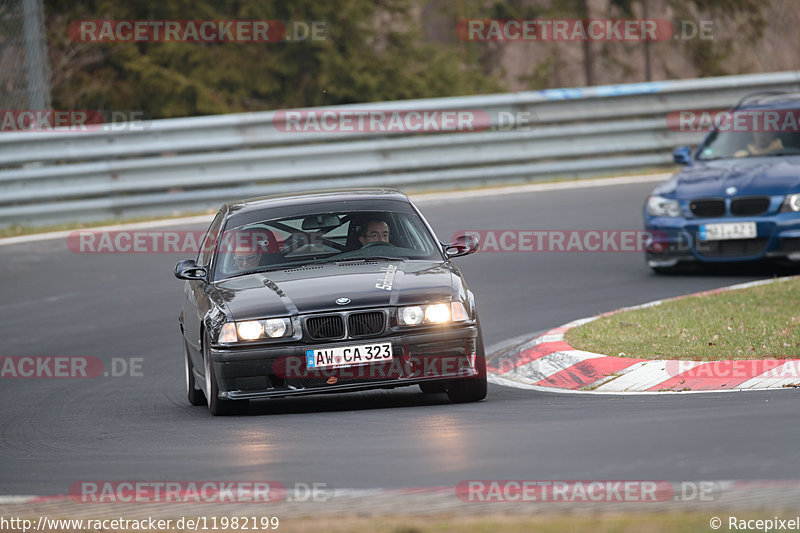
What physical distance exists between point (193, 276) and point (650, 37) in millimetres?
27752

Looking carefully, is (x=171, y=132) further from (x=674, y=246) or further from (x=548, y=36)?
(x=548, y=36)

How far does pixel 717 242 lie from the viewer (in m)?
14.2

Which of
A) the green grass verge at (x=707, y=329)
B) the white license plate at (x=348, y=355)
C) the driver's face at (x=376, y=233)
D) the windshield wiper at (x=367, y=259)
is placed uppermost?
the driver's face at (x=376, y=233)

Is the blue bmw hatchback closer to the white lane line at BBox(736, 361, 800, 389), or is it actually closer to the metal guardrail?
the white lane line at BBox(736, 361, 800, 389)

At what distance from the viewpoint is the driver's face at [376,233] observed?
981 centimetres

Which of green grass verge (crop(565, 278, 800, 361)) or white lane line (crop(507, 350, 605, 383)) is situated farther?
white lane line (crop(507, 350, 605, 383))

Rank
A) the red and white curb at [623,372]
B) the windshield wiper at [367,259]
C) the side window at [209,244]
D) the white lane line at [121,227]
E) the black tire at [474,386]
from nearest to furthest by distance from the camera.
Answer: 1. the black tire at [474,386]
2. the red and white curb at [623,372]
3. the windshield wiper at [367,259]
4. the side window at [209,244]
5. the white lane line at [121,227]

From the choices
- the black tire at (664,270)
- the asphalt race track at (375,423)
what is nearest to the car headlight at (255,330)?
the asphalt race track at (375,423)

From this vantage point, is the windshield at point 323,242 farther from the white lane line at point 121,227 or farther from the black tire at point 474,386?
the white lane line at point 121,227

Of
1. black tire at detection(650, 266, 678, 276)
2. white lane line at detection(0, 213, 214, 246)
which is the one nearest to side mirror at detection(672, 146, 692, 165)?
black tire at detection(650, 266, 678, 276)

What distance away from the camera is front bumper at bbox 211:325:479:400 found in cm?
850

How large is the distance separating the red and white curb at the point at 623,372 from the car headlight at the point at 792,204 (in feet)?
13.7

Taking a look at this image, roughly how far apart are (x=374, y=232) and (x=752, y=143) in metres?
6.77

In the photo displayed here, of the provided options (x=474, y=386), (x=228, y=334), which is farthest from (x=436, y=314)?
A: (x=228, y=334)
